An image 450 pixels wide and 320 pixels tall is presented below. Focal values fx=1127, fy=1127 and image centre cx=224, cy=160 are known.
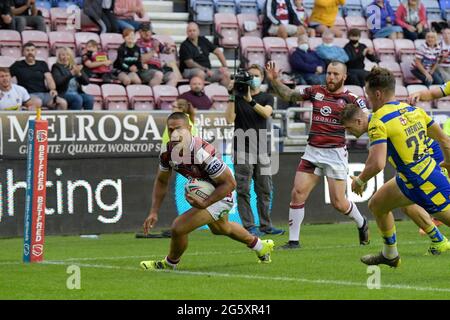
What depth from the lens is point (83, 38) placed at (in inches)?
842

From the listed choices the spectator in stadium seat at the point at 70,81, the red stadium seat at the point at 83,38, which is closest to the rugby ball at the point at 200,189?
the spectator in stadium seat at the point at 70,81

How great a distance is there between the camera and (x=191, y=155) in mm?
11367

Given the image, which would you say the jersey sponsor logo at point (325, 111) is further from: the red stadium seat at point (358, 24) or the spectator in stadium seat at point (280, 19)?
the red stadium seat at point (358, 24)

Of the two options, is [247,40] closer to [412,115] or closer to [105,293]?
[412,115]

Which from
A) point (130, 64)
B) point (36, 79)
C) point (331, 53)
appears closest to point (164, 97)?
point (130, 64)

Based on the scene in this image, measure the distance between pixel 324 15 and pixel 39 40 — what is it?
277 inches

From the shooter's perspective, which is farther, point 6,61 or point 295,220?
point 6,61

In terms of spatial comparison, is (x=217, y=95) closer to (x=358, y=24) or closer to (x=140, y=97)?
(x=140, y=97)

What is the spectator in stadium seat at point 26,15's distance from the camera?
20875 mm

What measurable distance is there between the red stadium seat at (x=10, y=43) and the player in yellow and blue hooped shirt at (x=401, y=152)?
1082 cm

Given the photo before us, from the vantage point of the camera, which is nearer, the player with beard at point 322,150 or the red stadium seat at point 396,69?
the player with beard at point 322,150

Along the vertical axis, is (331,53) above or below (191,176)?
below

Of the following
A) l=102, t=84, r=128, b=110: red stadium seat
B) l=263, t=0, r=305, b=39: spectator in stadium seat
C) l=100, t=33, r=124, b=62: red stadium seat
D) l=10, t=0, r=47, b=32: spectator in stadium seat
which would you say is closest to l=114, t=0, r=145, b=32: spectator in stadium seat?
l=100, t=33, r=124, b=62: red stadium seat
